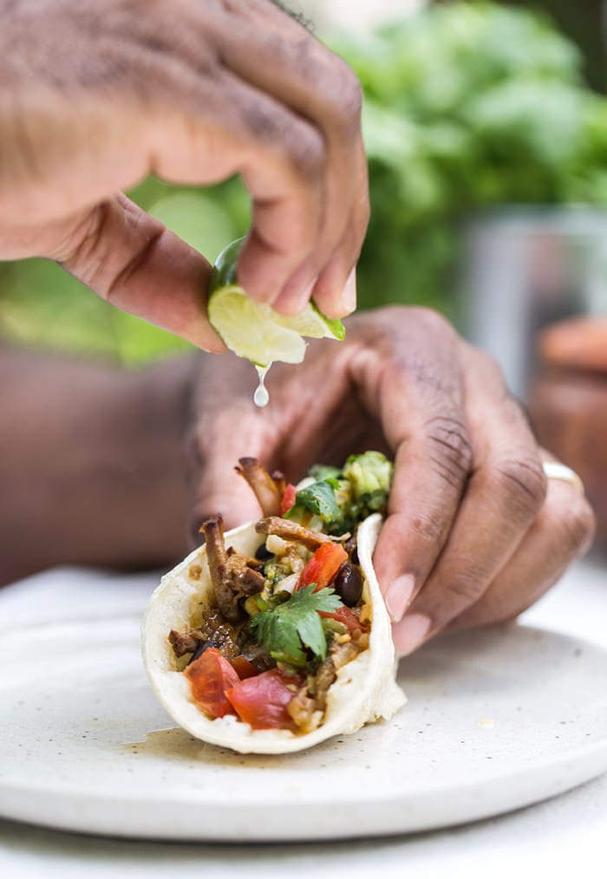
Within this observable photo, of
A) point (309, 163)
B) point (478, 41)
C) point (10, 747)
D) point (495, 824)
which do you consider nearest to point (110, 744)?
point (10, 747)

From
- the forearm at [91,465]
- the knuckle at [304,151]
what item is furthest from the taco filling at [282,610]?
the forearm at [91,465]

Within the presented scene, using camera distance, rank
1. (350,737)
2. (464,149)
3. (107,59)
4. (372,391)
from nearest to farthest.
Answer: (107,59) < (350,737) < (372,391) < (464,149)

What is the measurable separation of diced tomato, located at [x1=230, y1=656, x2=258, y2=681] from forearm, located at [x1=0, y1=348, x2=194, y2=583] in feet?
8.18

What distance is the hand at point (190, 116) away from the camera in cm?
173

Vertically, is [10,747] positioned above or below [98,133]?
below

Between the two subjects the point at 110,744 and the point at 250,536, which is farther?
the point at 250,536

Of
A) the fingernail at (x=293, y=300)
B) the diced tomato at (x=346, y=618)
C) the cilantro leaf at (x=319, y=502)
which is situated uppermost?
the fingernail at (x=293, y=300)

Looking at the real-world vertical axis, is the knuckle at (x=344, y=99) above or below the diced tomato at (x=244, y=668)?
above

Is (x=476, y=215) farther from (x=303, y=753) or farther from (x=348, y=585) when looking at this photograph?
(x=303, y=753)

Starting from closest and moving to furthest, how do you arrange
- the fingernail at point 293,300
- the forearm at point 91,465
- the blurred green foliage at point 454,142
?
1. the fingernail at point 293,300
2. the forearm at point 91,465
3. the blurred green foliage at point 454,142

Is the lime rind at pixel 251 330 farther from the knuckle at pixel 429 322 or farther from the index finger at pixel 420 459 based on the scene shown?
the knuckle at pixel 429 322

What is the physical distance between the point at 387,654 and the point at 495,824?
17.6 inches

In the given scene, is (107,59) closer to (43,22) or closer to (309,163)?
(43,22)

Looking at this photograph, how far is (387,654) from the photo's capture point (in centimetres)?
240
